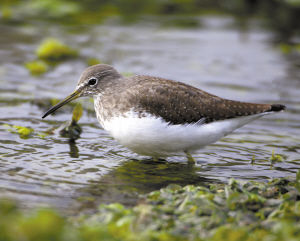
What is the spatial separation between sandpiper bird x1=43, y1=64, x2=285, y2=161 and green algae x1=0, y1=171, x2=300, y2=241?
3.59ft

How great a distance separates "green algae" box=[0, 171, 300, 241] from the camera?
4.47m

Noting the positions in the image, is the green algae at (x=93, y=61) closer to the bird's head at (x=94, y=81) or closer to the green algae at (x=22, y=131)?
the green algae at (x=22, y=131)

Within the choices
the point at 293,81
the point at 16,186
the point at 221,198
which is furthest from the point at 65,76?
the point at 221,198

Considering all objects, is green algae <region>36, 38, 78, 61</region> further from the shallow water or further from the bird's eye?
the bird's eye

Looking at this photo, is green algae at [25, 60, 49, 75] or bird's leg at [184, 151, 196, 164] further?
green algae at [25, 60, 49, 75]

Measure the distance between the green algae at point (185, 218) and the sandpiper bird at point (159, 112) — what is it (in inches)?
43.1

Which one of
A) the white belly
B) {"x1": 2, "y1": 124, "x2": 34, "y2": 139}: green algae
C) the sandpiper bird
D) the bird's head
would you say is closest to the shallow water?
{"x1": 2, "y1": 124, "x2": 34, "y2": 139}: green algae

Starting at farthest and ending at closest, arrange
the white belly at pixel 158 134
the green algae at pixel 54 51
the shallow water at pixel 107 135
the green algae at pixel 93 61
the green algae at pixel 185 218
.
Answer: the green algae at pixel 54 51, the green algae at pixel 93 61, the white belly at pixel 158 134, the shallow water at pixel 107 135, the green algae at pixel 185 218

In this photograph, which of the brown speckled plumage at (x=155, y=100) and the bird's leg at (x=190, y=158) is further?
the bird's leg at (x=190, y=158)

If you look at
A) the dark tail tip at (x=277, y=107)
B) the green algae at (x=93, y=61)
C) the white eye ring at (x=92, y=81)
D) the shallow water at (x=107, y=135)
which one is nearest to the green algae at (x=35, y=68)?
the shallow water at (x=107, y=135)

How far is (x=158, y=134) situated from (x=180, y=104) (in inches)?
28.1

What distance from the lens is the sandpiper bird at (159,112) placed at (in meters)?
7.27

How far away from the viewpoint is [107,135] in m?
9.19

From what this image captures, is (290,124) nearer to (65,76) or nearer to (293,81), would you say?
(293,81)
